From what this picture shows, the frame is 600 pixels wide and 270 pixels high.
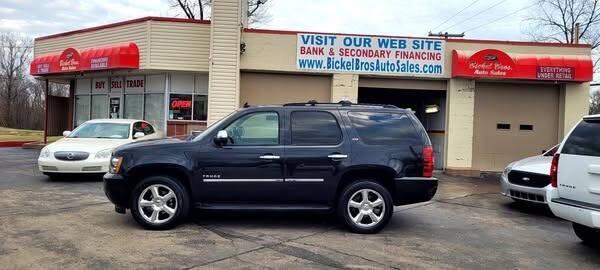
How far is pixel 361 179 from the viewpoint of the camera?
7461 millimetres

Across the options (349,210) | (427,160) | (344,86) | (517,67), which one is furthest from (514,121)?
(349,210)

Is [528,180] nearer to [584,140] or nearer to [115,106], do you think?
[584,140]

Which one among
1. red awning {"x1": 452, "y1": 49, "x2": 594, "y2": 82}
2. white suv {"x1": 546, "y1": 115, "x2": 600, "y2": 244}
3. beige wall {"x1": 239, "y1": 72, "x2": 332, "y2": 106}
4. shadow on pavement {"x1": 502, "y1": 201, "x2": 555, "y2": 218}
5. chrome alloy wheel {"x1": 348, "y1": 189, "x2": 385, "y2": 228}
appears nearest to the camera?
white suv {"x1": 546, "y1": 115, "x2": 600, "y2": 244}

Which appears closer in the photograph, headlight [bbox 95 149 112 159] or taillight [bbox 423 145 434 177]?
taillight [bbox 423 145 434 177]

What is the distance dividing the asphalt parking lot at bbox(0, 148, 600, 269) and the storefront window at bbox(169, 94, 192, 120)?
8.69 metres

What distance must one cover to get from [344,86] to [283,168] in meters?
9.59

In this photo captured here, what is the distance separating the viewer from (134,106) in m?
19.5

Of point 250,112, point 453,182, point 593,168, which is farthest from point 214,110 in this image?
point 593,168

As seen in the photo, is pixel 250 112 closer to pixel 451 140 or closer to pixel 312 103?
pixel 312 103

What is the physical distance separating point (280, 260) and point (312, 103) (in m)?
2.66

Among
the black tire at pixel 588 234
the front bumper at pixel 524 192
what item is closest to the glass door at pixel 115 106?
the front bumper at pixel 524 192

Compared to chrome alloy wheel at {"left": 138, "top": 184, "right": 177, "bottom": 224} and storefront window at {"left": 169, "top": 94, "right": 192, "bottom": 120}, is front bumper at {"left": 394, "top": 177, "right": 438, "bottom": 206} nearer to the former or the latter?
chrome alloy wheel at {"left": 138, "top": 184, "right": 177, "bottom": 224}

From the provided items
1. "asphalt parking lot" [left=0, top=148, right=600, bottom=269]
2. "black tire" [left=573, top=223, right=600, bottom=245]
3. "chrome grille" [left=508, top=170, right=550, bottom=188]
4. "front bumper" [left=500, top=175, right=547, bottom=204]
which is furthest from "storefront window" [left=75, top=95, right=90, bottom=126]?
"black tire" [left=573, top=223, right=600, bottom=245]

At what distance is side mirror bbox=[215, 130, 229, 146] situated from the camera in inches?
280
